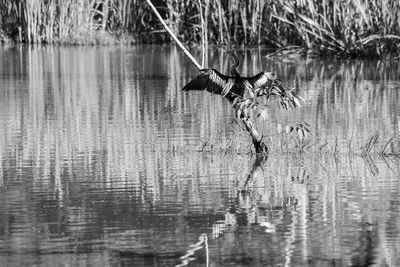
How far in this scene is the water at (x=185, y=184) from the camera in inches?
270

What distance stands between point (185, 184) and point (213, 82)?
166 cm

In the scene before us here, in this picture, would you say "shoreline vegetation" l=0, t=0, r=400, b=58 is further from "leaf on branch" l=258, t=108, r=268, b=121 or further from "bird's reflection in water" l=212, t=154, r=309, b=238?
"bird's reflection in water" l=212, t=154, r=309, b=238

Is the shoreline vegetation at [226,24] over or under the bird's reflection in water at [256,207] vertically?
over

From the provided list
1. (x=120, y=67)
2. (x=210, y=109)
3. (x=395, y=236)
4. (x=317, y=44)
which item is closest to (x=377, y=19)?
(x=317, y=44)

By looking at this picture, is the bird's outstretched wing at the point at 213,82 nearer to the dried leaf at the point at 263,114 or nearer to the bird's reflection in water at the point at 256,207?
the dried leaf at the point at 263,114

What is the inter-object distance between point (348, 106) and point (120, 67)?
7.56m

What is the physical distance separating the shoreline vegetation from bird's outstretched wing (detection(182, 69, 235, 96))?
1115cm

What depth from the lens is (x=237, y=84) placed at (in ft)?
34.8

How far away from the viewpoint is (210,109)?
1464 centimetres

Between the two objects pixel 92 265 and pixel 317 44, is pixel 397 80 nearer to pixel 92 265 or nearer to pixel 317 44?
pixel 317 44

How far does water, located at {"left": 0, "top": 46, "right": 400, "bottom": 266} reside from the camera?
6.85 meters

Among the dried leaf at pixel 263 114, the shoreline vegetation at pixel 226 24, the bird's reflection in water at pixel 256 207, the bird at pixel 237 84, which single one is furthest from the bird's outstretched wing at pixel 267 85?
the shoreline vegetation at pixel 226 24

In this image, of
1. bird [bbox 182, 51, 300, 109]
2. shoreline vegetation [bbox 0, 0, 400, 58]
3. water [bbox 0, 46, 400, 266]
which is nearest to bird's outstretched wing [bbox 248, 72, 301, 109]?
bird [bbox 182, 51, 300, 109]

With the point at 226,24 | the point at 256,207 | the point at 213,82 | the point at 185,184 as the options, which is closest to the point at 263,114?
the point at 213,82
